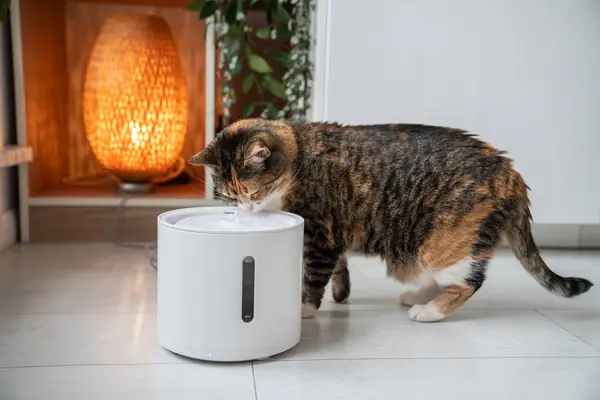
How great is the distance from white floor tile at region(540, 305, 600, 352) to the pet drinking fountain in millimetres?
645

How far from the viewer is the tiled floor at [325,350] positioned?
42.3 inches

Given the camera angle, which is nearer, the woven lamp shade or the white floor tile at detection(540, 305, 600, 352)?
the white floor tile at detection(540, 305, 600, 352)

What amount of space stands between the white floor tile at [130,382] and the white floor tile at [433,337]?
152 millimetres

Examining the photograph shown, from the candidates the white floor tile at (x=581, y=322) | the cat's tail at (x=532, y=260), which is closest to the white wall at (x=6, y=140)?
the cat's tail at (x=532, y=260)

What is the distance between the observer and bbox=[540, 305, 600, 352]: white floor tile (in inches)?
53.6

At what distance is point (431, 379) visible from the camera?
1.12m

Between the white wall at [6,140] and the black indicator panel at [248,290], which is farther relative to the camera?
the white wall at [6,140]

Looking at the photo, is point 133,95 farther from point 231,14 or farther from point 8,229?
point 8,229

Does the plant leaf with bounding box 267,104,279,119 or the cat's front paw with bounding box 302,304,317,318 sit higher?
the plant leaf with bounding box 267,104,279,119

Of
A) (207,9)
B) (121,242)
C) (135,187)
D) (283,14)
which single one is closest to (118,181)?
(135,187)

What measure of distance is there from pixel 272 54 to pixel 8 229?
105 cm

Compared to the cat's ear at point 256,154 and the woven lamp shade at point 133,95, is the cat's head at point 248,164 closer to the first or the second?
the cat's ear at point 256,154

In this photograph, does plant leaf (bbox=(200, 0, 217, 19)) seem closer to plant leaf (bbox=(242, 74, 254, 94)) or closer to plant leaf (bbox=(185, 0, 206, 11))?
plant leaf (bbox=(185, 0, 206, 11))

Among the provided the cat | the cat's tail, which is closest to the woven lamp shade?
the cat
